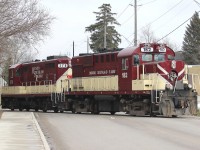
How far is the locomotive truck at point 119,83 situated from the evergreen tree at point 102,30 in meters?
51.4

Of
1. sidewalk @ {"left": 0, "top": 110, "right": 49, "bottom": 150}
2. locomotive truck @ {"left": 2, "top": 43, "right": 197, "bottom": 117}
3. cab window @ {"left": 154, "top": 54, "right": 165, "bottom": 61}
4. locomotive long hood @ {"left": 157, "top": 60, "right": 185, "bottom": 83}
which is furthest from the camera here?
cab window @ {"left": 154, "top": 54, "right": 165, "bottom": 61}

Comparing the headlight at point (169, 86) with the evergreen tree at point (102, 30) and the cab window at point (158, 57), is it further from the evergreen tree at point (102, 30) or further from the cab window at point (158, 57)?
the evergreen tree at point (102, 30)

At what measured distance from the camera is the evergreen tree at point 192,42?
92312mm

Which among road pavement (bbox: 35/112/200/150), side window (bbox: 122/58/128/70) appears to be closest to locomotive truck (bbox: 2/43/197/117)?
side window (bbox: 122/58/128/70)

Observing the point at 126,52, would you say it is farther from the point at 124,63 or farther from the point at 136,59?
the point at 136,59

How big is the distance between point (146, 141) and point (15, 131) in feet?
19.7

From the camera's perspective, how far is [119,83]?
97.0ft

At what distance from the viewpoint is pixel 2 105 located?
153ft

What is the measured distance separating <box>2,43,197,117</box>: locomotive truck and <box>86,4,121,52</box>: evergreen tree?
51.4 meters

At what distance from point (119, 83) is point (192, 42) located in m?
68.6

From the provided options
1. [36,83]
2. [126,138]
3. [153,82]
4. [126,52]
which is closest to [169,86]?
[153,82]

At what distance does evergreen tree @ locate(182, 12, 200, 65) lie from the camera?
92.3 m

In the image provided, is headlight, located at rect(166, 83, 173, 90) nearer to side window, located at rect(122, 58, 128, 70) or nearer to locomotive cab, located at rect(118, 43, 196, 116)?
locomotive cab, located at rect(118, 43, 196, 116)

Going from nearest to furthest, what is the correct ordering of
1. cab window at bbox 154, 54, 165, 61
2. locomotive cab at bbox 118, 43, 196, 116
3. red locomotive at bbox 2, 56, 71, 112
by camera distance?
locomotive cab at bbox 118, 43, 196, 116
cab window at bbox 154, 54, 165, 61
red locomotive at bbox 2, 56, 71, 112
